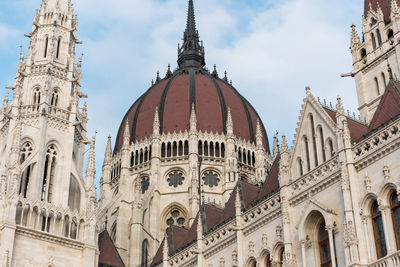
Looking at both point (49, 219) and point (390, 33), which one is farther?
point (49, 219)

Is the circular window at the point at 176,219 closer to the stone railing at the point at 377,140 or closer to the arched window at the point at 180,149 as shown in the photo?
the arched window at the point at 180,149

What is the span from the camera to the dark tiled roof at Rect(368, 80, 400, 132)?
2459 centimetres

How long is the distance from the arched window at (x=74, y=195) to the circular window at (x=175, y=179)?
38.8 feet

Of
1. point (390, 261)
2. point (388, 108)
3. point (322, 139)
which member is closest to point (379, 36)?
point (388, 108)

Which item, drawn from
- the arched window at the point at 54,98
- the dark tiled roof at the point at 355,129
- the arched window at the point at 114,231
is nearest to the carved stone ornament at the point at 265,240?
the dark tiled roof at the point at 355,129

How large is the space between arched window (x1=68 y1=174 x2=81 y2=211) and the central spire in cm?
2340

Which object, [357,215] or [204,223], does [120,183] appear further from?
[357,215]

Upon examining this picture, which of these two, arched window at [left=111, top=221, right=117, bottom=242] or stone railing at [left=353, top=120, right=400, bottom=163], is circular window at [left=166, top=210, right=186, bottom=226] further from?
stone railing at [left=353, top=120, right=400, bottom=163]

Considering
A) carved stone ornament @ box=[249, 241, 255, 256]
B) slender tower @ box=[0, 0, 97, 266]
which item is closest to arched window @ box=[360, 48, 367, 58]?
carved stone ornament @ box=[249, 241, 255, 256]

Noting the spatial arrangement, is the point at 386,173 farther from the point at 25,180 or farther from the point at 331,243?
the point at 25,180

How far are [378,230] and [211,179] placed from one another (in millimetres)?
27408

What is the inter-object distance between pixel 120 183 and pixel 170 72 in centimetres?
1366

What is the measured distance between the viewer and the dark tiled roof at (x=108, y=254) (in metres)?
40.4

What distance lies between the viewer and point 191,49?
205 ft
